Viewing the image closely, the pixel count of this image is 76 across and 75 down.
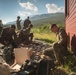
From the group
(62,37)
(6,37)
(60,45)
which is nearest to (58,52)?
(60,45)

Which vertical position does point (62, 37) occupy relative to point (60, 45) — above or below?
above

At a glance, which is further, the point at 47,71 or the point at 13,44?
the point at 13,44

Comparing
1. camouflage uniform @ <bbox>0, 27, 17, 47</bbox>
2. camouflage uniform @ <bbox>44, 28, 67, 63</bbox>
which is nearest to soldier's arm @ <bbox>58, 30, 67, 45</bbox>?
camouflage uniform @ <bbox>44, 28, 67, 63</bbox>

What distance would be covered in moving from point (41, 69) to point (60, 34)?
302 cm

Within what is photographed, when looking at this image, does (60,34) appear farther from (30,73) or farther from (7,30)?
(7,30)

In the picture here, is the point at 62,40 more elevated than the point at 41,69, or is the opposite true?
the point at 62,40

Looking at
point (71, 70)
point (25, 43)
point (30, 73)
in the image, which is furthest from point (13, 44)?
point (30, 73)

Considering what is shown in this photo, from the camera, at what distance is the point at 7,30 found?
12.2 m

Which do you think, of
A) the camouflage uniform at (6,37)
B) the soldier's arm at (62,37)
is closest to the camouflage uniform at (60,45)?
the soldier's arm at (62,37)

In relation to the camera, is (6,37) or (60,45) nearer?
(60,45)

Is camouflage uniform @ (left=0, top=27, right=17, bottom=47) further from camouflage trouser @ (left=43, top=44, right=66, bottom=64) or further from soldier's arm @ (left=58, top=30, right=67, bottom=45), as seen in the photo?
soldier's arm @ (left=58, top=30, right=67, bottom=45)

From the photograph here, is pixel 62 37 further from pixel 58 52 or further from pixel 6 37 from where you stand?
pixel 6 37

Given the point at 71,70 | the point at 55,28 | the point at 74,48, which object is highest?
the point at 55,28

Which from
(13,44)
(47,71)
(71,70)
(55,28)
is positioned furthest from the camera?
(13,44)
